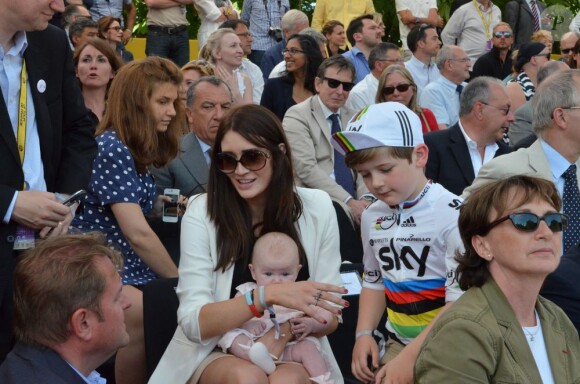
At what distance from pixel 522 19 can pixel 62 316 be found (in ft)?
43.0

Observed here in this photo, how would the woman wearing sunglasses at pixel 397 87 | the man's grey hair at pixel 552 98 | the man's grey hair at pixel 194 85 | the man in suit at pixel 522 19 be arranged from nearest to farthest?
the man's grey hair at pixel 552 98 < the man's grey hair at pixel 194 85 < the woman wearing sunglasses at pixel 397 87 < the man in suit at pixel 522 19

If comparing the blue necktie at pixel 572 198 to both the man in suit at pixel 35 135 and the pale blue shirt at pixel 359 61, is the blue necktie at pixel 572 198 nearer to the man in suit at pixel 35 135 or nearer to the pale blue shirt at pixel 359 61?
the man in suit at pixel 35 135

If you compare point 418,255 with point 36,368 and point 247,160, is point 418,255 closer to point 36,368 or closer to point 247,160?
point 247,160

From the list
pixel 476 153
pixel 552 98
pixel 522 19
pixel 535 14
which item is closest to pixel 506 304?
pixel 552 98

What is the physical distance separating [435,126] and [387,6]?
8.62 m

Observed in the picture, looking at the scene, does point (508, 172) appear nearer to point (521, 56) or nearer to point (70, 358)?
point (70, 358)

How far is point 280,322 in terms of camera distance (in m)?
3.83

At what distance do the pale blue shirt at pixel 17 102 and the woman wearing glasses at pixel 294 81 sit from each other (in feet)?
16.9

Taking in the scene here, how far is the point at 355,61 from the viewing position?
1134cm

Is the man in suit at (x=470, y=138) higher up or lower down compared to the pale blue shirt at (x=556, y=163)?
lower down

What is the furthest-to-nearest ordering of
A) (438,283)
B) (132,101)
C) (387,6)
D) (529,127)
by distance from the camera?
(387,6)
(529,127)
(132,101)
(438,283)

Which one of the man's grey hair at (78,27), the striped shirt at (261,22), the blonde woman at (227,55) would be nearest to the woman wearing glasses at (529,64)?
the blonde woman at (227,55)

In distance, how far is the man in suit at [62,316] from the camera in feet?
9.21

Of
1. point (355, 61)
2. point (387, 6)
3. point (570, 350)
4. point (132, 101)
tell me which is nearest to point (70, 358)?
point (570, 350)
